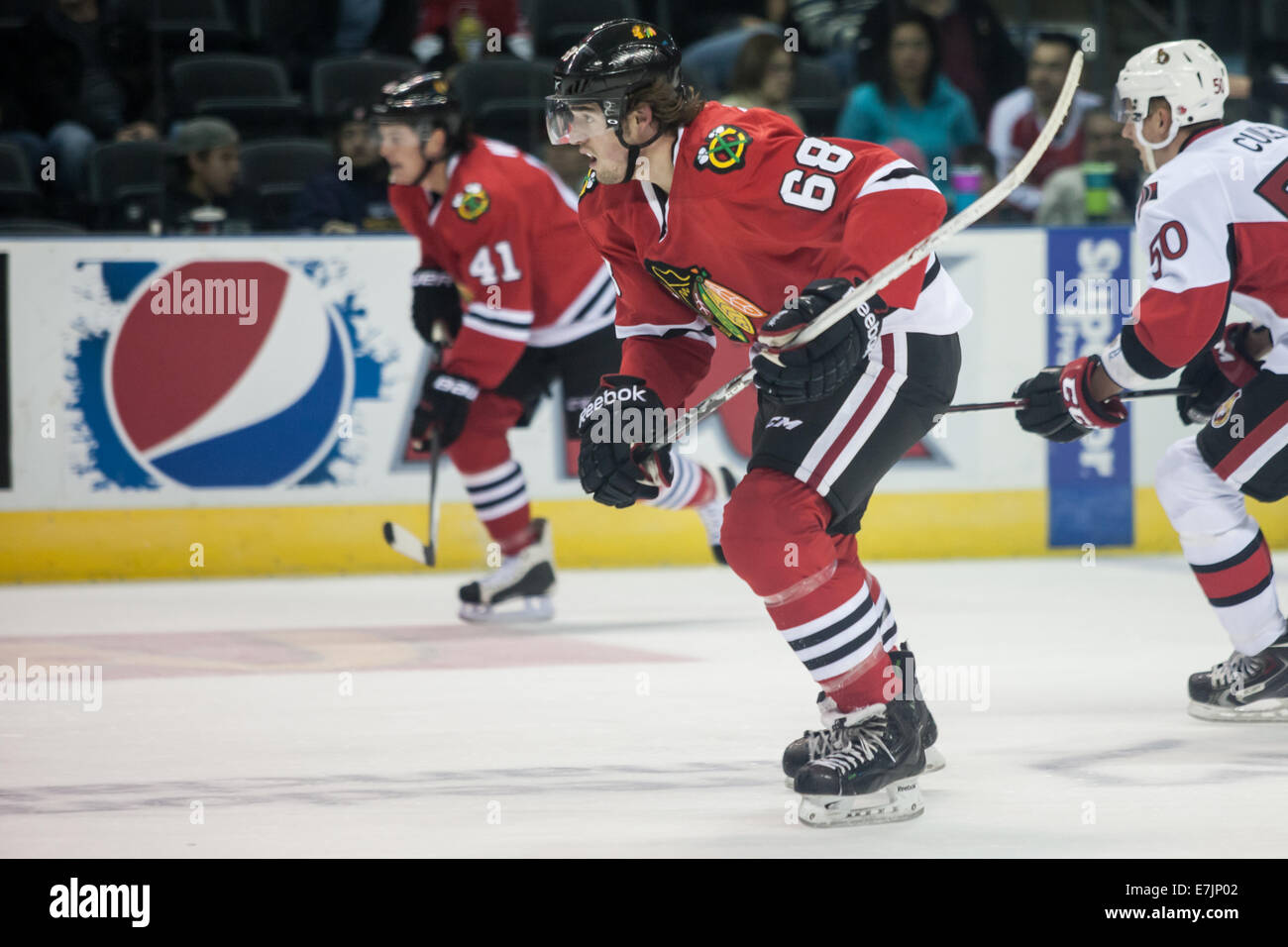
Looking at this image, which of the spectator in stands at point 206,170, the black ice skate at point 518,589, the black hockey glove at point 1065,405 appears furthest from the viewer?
the spectator in stands at point 206,170

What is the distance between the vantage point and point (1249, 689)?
3.81 m

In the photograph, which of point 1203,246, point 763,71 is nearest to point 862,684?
point 1203,246

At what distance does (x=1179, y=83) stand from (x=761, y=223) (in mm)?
1250

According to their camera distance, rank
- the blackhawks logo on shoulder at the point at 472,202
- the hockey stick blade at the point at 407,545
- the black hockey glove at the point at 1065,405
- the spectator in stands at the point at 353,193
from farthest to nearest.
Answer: the spectator in stands at the point at 353,193, the hockey stick blade at the point at 407,545, the blackhawks logo on shoulder at the point at 472,202, the black hockey glove at the point at 1065,405

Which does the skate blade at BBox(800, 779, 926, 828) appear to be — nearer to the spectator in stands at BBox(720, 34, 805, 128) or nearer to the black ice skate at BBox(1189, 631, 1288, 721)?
the black ice skate at BBox(1189, 631, 1288, 721)

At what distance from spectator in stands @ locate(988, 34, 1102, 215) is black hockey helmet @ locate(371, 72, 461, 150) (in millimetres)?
2661

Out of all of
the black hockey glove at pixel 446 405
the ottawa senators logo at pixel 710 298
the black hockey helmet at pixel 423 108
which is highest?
the black hockey helmet at pixel 423 108

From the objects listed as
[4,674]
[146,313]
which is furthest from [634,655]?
[146,313]

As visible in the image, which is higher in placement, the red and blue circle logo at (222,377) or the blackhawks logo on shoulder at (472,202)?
the blackhawks logo on shoulder at (472,202)

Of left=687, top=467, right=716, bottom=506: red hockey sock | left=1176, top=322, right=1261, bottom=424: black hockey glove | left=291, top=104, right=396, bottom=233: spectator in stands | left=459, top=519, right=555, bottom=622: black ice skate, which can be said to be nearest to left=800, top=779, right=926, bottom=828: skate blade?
left=1176, top=322, right=1261, bottom=424: black hockey glove

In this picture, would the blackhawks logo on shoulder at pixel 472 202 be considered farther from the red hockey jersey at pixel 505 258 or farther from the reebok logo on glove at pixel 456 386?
the reebok logo on glove at pixel 456 386

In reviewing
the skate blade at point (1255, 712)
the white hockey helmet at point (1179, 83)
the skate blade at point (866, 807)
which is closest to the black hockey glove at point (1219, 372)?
the white hockey helmet at point (1179, 83)

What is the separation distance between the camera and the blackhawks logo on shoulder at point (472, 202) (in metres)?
5.21

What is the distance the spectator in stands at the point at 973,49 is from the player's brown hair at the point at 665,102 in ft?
15.9
